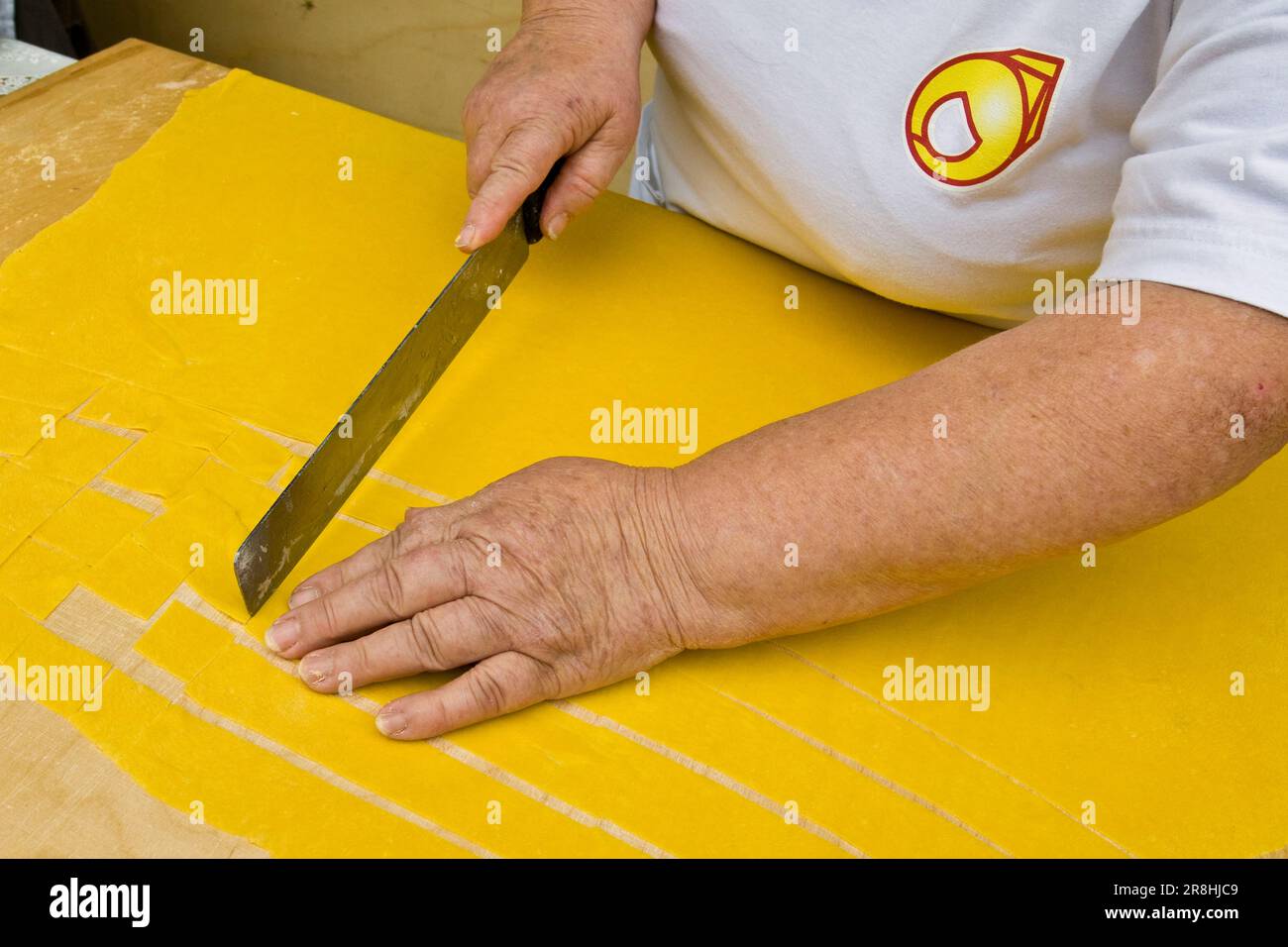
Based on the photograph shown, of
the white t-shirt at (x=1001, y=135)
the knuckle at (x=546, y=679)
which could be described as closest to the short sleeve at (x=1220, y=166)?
the white t-shirt at (x=1001, y=135)

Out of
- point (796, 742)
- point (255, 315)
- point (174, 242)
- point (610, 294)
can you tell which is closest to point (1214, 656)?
point (796, 742)

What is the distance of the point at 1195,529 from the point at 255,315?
3.21 feet

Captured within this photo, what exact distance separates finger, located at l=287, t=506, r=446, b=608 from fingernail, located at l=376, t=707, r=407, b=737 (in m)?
0.12

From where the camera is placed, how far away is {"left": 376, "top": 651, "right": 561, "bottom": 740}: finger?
2.82 ft

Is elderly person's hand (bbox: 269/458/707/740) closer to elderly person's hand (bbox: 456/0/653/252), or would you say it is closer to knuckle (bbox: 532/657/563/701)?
knuckle (bbox: 532/657/563/701)

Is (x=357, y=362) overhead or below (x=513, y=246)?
below

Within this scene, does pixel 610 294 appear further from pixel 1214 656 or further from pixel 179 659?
pixel 1214 656

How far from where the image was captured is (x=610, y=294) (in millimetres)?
1238

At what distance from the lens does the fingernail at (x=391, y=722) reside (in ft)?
2.81

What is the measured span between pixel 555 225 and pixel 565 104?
0.13 m

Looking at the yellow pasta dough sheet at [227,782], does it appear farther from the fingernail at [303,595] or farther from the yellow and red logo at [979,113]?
the yellow and red logo at [979,113]

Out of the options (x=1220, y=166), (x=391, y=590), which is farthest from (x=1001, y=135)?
(x=391, y=590)

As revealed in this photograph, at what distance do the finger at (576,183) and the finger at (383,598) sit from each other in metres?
0.47

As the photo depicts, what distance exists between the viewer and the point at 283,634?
35.0 inches
